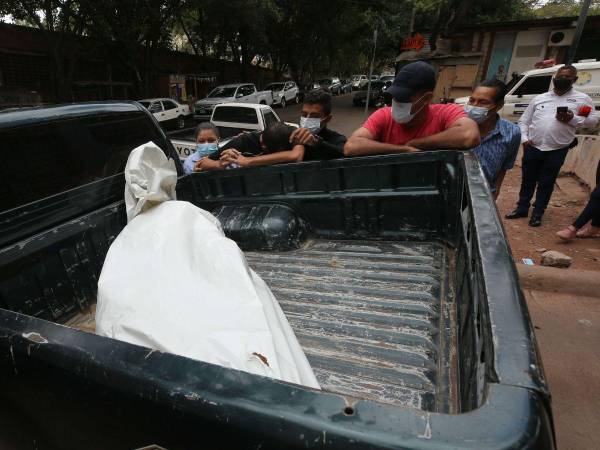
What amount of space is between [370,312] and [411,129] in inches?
63.3

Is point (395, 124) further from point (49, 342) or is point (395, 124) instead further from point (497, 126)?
point (49, 342)

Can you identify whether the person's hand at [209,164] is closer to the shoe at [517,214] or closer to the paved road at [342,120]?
the shoe at [517,214]

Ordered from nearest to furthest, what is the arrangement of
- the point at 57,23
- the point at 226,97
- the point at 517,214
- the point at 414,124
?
1. the point at 414,124
2. the point at 517,214
3. the point at 57,23
4. the point at 226,97

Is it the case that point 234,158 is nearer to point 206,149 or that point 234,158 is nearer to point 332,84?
point 206,149

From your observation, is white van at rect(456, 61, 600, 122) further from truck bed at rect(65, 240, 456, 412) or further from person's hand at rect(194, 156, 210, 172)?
truck bed at rect(65, 240, 456, 412)

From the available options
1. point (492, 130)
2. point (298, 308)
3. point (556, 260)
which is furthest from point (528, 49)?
point (298, 308)

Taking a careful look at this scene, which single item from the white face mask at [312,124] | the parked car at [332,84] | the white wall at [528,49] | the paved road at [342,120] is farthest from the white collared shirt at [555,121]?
the parked car at [332,84]

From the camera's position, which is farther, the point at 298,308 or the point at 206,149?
the point at 206,149

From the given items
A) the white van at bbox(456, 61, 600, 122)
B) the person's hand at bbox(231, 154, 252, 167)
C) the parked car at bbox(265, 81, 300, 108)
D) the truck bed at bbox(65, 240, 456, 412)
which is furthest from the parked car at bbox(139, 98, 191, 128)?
the truck bed at bbox(65, 240, 456, 412)

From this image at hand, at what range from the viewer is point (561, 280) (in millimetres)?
3361

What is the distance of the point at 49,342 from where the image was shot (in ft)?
2.93

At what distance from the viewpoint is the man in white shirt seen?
441cm

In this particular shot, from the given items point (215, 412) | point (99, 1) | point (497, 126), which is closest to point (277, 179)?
point (497, 126)

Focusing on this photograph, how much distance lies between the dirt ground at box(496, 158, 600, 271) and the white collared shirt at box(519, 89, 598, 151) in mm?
1033
